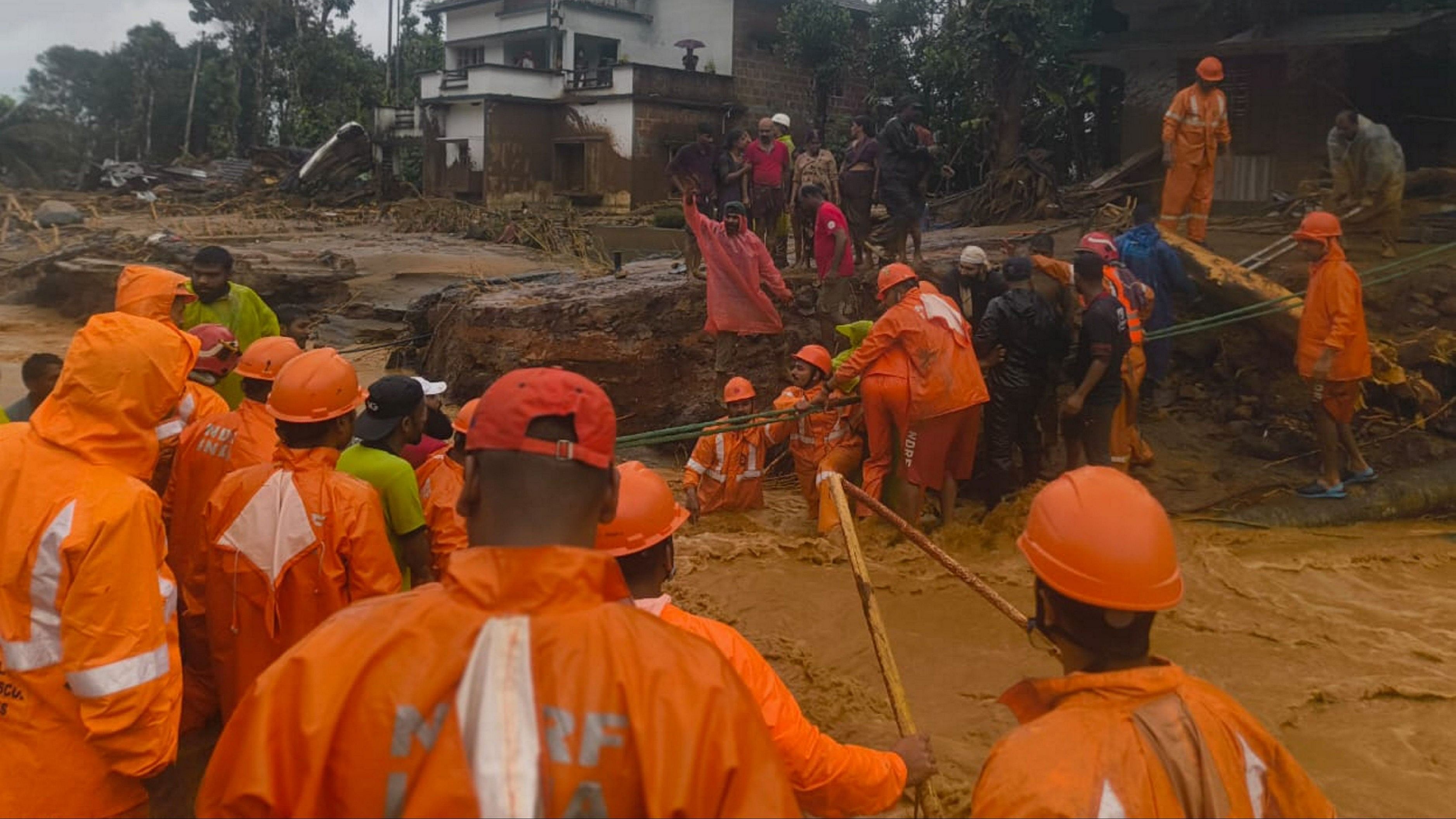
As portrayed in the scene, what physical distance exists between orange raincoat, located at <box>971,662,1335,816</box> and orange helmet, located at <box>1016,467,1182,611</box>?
5.1 inches

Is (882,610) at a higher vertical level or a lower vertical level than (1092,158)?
lower

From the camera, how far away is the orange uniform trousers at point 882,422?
21.1ft

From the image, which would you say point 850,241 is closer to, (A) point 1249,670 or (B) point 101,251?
(A) point 1249,670

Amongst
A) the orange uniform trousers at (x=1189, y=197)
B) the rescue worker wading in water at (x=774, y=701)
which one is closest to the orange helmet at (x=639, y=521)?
the rescue worker wading in water at (x=774, y=701)

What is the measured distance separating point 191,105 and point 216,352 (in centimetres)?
3844

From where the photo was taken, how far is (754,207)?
1138 centimetres

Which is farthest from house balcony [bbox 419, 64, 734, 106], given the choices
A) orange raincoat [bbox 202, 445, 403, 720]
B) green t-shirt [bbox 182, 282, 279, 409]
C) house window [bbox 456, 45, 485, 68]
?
orange raincoat [bbox 202, 445, 403, 720]

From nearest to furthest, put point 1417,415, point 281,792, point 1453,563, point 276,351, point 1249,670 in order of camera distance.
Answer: point 281,792
point 276,351
point 1249,670
point 1453,563
point 1417,415

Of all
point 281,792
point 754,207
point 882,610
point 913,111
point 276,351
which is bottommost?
point 882,610

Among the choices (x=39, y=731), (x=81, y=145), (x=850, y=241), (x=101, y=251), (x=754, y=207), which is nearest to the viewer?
(x=39, y=731)

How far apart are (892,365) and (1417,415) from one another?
444 centimetres

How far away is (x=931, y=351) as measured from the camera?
632cm

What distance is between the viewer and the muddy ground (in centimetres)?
432

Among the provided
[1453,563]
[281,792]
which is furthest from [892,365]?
[281,792]
